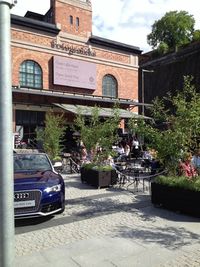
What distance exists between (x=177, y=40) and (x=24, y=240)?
54.5 metres

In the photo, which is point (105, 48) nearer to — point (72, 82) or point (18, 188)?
point (72, 82)

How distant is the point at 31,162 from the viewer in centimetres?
930

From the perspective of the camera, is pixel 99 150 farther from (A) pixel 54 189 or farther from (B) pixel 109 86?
(B) pixel 109 86

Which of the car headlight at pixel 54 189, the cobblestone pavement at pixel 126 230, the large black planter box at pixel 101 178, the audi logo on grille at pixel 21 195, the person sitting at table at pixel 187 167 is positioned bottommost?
the cobblestone pavement at pixel 126 230

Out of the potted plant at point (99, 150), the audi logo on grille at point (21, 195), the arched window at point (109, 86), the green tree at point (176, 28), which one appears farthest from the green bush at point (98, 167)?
the green tree at point (176, 28)

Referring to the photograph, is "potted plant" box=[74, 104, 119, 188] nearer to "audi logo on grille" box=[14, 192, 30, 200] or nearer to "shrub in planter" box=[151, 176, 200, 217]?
"shrub in planter" box=[151, 176, 200, 217]

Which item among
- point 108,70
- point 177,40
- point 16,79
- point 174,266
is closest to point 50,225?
point 174,266

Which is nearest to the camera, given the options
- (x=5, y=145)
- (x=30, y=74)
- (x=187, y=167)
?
(x=5, y=145)

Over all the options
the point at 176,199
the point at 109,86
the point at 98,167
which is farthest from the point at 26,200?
the point at 109,86

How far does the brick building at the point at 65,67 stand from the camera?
1077 inches

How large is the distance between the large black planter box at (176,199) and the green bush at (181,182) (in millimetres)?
85

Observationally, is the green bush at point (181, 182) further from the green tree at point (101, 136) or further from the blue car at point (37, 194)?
the green tree at point (101, 136)

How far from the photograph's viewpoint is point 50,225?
23.7 ft

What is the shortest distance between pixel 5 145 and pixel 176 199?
20.4ft
